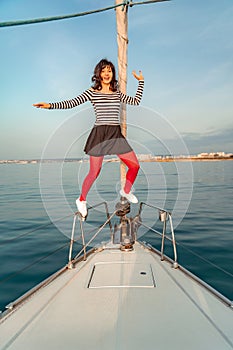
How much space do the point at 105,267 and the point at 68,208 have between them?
7.38 meters

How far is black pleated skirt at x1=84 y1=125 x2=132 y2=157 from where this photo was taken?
3467mm

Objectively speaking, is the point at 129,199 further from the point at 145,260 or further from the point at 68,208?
the point at 68,208

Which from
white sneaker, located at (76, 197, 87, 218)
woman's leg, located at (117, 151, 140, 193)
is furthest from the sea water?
woman's leg, located at (117, 151, 140, 193)

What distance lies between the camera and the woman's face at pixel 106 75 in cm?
347

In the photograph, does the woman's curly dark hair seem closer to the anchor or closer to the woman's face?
the woman's face

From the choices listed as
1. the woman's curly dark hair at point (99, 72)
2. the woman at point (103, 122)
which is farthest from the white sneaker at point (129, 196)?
the woman's curly dark hair at point (99, 72)

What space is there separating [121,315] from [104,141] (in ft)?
6.60

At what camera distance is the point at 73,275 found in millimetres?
3232

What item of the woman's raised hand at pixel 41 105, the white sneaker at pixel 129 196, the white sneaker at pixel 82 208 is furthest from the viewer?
the white sneaker at pixel 129 196

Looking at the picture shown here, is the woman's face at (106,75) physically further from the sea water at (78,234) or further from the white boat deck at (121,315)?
the white boat deck at (121,315)

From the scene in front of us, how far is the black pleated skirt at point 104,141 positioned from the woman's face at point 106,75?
585 millimetres

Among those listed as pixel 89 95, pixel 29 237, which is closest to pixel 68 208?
pixel 29 237

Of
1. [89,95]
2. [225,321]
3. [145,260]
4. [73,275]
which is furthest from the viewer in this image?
[145,260]

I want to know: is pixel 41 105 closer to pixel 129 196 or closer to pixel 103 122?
pixel 103 122
